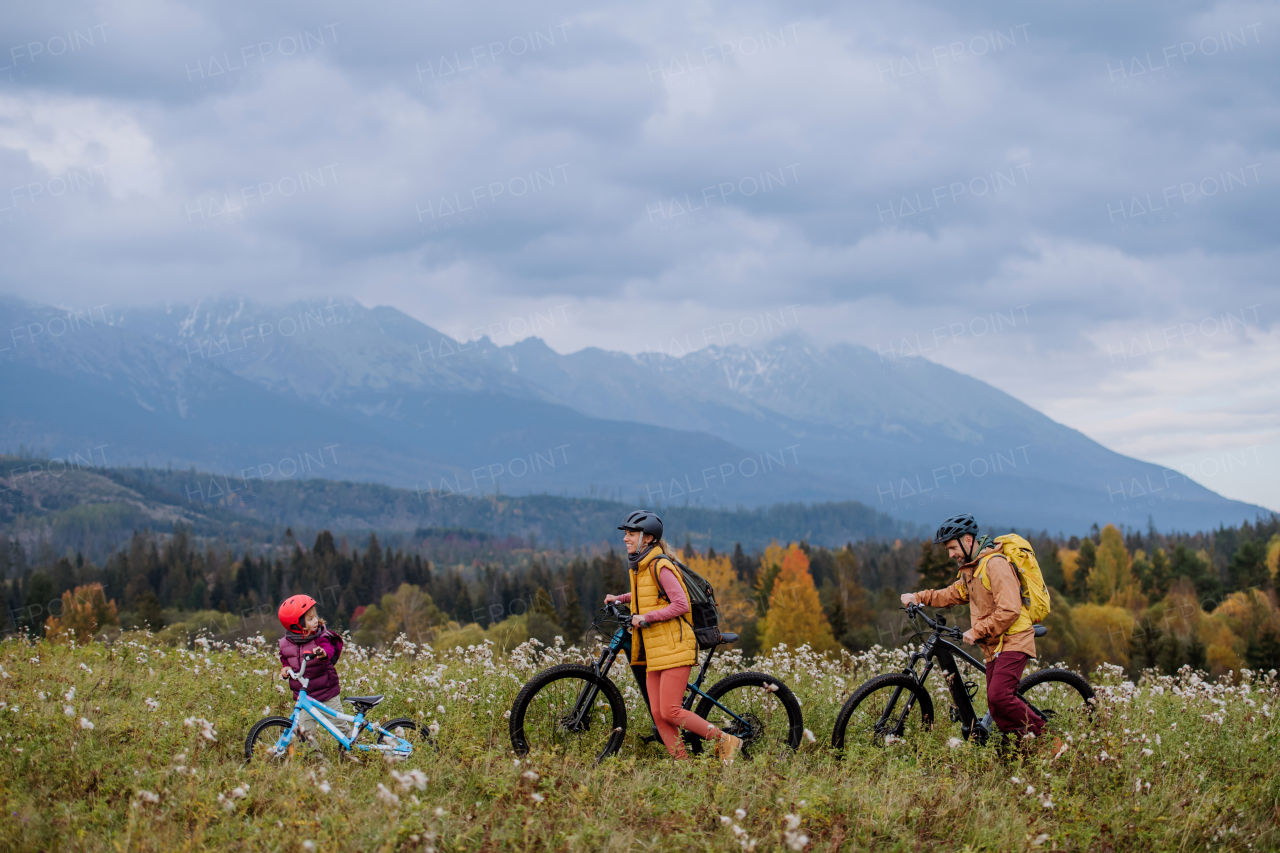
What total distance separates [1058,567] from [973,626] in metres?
117

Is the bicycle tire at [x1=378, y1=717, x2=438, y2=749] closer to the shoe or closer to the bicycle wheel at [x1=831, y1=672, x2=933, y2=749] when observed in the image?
the shoe

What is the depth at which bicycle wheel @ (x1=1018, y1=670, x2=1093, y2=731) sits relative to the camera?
29.8 ft

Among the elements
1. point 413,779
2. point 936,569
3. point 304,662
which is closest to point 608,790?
point 413,779

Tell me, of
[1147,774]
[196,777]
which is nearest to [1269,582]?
[1147,774]

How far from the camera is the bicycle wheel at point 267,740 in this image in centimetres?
762

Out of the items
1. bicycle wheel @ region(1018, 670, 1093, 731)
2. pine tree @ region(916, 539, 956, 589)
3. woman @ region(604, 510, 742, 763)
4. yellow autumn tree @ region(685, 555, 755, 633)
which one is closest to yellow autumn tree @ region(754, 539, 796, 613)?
yellow autumn tree @ region(685, 555, 755, 633)

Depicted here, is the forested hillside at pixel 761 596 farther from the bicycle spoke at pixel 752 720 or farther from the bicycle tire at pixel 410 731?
the bicycle spoke at pixel 752 720

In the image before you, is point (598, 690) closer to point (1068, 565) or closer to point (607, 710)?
point (607, 710)

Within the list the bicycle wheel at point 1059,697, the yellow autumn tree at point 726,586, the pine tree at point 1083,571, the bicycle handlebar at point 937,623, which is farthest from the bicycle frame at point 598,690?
the pine tree at point 1083,571

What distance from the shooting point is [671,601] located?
7.96 meters

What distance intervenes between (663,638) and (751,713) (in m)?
1.49

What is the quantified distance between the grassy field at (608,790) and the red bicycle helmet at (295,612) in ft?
3.52

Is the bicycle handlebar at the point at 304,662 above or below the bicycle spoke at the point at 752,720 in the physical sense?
above

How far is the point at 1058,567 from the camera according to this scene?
112 meters
